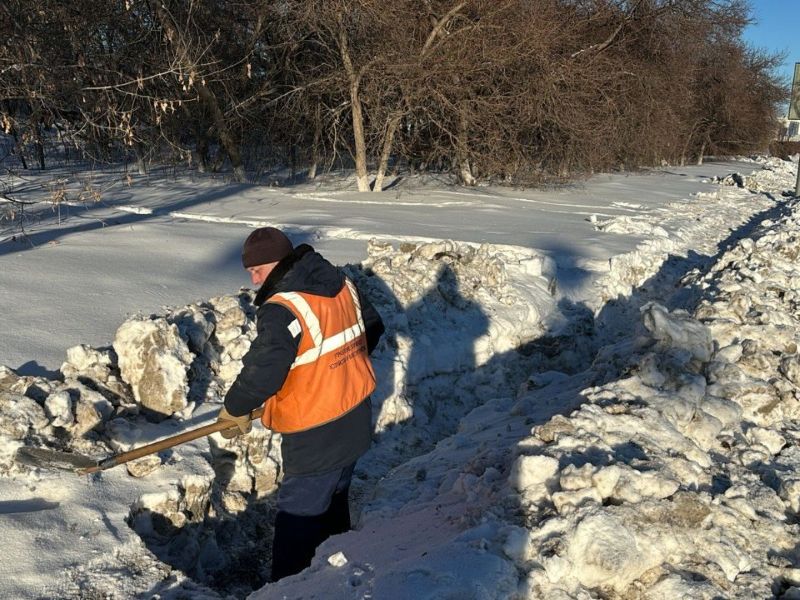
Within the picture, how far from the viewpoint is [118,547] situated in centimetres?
311

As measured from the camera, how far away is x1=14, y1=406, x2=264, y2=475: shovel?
3238 mm

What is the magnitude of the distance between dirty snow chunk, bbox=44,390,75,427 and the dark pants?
117 centimetres

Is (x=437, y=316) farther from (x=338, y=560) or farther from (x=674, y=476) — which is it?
(x=338, y=560)

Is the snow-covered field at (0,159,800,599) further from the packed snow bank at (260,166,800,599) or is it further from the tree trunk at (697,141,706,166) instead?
the tree trunk at (697,141,706,166)

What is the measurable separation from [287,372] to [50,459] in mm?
1229

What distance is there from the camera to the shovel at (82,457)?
324cm

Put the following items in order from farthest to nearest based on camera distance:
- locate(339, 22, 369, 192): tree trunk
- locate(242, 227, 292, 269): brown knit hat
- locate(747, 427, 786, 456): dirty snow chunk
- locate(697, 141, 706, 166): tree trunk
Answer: locate(697, 141, 706, 166): tree trunk → locate(339, 22, 369, 192): tree trunk → locate(747, 427, 786, 456): dirty snow chunk → locate(242, 227, 292, 269): brown knit hat

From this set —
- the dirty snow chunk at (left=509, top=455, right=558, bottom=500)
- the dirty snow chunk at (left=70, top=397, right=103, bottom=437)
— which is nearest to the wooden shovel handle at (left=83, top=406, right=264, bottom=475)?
the dirty snow chunk at (left=70, top=397, right=103, bottom=437)

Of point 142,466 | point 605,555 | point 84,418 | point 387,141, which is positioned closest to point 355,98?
point 387,141

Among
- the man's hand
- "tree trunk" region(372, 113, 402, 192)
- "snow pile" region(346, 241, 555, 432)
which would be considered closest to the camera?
the man's hand

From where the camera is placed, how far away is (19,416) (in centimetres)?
339

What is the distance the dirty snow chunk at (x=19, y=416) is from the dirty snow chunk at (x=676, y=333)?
3609 mm

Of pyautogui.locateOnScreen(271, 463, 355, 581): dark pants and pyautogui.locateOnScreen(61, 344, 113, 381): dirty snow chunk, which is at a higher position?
pyautogui.locateOnScreen(61, 344, 113, 381): dirty snow chunk

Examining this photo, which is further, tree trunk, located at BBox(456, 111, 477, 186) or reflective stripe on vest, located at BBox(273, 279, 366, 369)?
tree trunk, located at BBox(456, 111, 477, 186)
